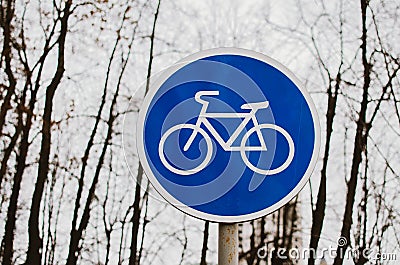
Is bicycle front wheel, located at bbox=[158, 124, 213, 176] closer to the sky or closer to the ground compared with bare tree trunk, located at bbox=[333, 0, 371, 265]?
closer to the ground

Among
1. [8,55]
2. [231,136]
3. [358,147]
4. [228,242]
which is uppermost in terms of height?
[8,55]

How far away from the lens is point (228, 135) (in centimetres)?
61

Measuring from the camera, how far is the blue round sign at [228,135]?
596 millimetres

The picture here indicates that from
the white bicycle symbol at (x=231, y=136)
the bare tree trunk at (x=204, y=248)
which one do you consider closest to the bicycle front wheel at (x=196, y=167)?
the white bicycle symbol at (x=231, y=136)

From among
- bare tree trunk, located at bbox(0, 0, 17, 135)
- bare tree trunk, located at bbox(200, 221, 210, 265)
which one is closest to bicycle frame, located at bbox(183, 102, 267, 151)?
bare tree trunk, located at bbox(200, 221, 210, 265)

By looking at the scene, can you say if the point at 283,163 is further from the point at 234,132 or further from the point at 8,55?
the point at 8,55

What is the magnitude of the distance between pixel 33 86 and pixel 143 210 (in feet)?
1.73

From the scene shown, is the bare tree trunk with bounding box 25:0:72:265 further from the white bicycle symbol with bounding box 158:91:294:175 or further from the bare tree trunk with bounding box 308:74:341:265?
the white bicycle symbol with bounding box 158:91:294:175

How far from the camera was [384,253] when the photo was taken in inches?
66.7

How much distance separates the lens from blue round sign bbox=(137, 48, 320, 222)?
60 cm

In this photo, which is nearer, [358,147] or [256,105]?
[256,105]

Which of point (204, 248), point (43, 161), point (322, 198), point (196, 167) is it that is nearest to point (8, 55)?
point (43, 161)

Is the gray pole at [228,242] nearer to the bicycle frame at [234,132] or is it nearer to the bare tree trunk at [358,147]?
the bicycle frame at [234,132]

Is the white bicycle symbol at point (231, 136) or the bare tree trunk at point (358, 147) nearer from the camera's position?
the white bicycle symbol at point (231, 136)
